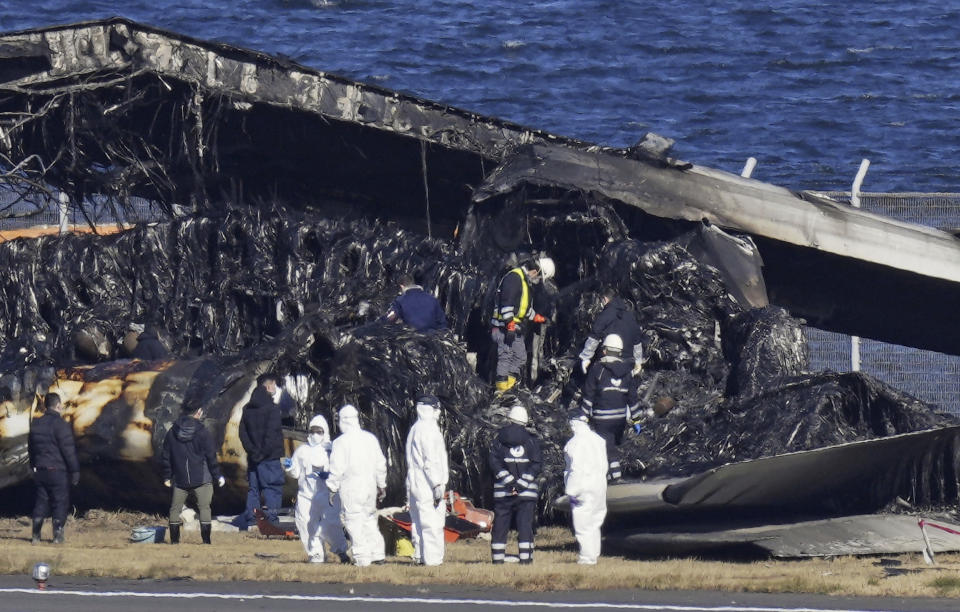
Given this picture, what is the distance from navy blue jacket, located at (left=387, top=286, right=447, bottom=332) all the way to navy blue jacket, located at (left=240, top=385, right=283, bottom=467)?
87.3 inches

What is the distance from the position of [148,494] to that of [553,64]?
36.6 meters

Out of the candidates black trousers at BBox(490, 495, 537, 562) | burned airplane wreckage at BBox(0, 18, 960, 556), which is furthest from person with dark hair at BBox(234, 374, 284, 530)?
black trousers at BBox(490, 495, 537, 562)

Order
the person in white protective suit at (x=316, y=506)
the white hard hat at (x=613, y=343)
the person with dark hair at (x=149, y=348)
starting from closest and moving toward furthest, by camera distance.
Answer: the person in white protective suit at (x=316, y=506) < the white hard hat at (x=613, y=343) < the person with dark hair at (x=149, y=348)

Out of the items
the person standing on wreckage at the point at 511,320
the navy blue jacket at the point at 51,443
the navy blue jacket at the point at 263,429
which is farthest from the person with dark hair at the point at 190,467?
the person standing on wreckage at the point at 511,320

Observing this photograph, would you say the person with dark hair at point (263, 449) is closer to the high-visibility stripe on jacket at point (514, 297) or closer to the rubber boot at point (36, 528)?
the rubber boot at point (36, 528)

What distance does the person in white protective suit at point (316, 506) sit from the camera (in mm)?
15391

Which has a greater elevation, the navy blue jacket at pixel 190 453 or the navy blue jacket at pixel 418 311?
the navy blue jacket at pixel 418 311

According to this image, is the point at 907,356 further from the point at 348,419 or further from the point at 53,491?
the point at 53,491

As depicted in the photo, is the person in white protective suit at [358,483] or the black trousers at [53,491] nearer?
the person in white protective suit at [358,483]

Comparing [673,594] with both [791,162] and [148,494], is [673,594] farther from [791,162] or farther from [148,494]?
[791,162]

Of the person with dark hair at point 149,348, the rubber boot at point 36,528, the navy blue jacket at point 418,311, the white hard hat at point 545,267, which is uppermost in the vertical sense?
the white hard hat at point 545,267

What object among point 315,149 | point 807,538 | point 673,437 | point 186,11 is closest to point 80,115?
point 315,149

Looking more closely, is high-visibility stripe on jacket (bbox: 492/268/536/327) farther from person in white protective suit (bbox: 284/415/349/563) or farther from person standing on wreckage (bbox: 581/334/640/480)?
person in white protective suit (bbox: 284/415/349/563)

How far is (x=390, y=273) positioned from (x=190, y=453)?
483cm
